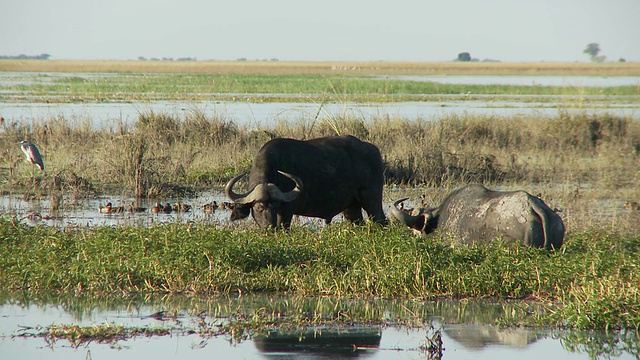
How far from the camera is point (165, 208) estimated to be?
11.7m

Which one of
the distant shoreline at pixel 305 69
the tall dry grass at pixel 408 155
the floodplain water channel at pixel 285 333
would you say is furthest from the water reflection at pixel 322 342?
the distant shoreline at pixel 305 69

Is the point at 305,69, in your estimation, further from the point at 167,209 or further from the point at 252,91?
the point at 167,209

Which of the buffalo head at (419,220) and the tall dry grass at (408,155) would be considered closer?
the buffalo head at (419,220)

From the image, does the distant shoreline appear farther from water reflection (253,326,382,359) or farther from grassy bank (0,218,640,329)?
water reflection (253,326,382,359)

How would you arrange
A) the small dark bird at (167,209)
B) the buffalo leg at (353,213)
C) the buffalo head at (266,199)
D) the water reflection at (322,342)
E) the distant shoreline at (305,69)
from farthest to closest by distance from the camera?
the distant shoreline at (305,69)
the small dark bird at (167,209)
the buffalo leg at (353,213)
the buffalo head at (266,199)
the water reflection at (322,342)

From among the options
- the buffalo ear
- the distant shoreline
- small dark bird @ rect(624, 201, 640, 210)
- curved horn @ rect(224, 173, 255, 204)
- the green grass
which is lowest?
the distant shoreline

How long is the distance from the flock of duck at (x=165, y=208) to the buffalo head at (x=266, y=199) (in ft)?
7.71

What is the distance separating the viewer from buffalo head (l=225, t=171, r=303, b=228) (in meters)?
9.12

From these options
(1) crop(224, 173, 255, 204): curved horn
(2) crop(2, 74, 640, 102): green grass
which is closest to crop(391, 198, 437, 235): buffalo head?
(1) crop(224, 173, 255, 204): curved horn

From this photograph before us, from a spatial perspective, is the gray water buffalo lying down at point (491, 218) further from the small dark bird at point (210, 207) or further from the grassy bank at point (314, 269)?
the small dark bird at point (210, 207)

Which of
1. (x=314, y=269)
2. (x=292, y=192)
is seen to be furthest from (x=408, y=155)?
(x=314, y=269)

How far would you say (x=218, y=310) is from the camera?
6910 millimetres

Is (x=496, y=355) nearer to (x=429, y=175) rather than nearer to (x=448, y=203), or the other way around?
(x=448, y=203)

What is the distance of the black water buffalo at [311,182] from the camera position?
920 centimetres
